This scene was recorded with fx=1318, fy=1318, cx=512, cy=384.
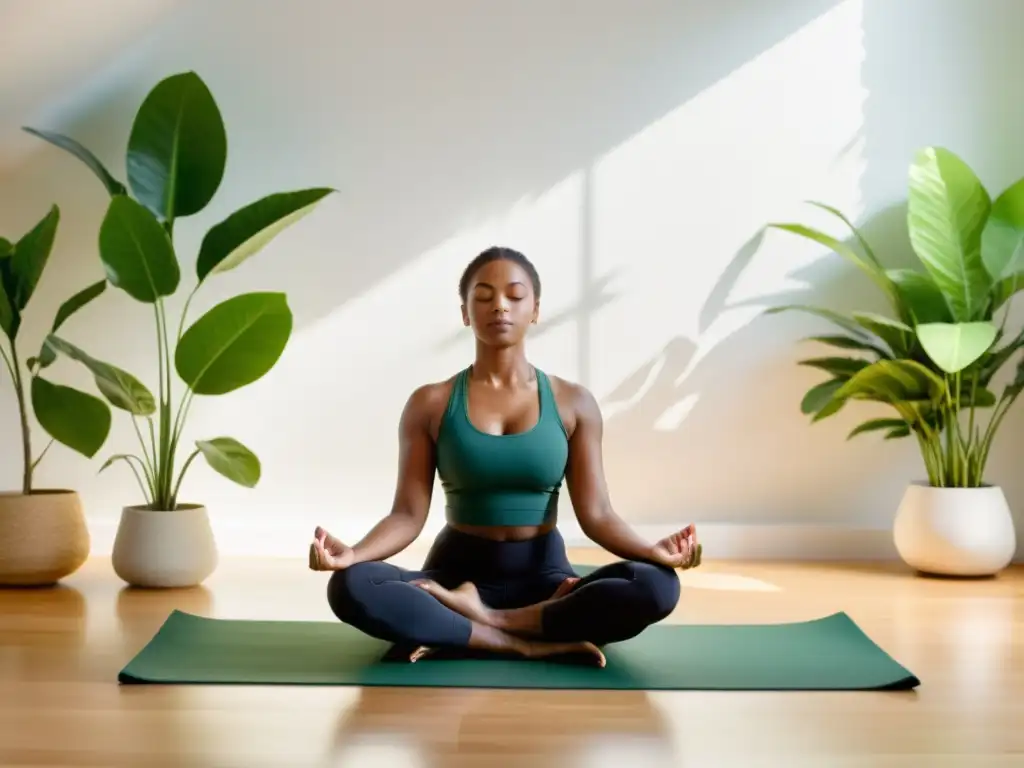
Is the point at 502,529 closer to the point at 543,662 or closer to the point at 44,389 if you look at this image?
the point at 543,662

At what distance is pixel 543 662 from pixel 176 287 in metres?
1.47

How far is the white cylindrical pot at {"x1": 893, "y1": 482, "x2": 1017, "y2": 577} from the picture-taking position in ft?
11.0

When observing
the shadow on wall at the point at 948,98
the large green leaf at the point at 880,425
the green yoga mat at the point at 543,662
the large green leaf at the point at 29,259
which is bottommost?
the green yoga mat at the point at 543,662

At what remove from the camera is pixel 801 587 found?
3273 mm

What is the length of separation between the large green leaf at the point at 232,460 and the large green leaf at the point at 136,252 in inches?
15.2

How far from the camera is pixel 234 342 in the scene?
123 inches

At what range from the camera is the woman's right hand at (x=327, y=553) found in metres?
2.12

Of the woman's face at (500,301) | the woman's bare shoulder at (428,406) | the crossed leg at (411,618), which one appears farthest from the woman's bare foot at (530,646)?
the woman's face at (500,301)

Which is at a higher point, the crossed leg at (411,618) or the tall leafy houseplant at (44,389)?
the tall leafy houseplant at (44,389)

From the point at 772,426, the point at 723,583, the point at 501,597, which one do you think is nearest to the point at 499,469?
the point at 501,597

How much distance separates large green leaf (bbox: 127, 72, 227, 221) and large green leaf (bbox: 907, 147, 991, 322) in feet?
5.80

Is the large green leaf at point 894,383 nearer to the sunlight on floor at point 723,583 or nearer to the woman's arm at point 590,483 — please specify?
the sunlight on floor at point 723,583

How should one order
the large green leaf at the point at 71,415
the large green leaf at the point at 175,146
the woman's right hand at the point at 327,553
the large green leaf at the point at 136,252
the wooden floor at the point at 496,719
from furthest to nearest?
the large green leaf at the point at 175,146, the large green leaf at the point at 71,415, the large green leaf at the point at 136,252, the woman's right hand at the point at 327,553, the wooden floor at the point at 496,719

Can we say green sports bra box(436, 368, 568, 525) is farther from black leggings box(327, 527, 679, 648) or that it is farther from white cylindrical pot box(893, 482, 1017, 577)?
white cylindrical pot box(893, 482, 1017, 577)
